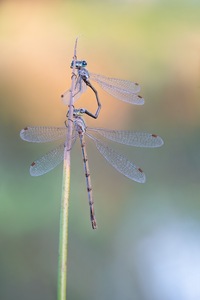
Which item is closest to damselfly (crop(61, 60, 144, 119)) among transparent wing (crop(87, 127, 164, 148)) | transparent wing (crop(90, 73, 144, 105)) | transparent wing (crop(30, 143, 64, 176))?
transparent wing (crop(90, 73, 144, 105))

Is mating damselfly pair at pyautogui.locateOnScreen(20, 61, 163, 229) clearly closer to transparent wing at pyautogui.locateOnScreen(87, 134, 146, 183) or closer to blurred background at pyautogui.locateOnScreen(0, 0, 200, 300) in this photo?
transparent wing at pyautogui.locateOnScreen(87, 134, 146, 183)

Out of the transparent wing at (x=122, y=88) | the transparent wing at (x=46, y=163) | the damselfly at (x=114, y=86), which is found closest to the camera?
the transparent wing at (x=46, y=163)

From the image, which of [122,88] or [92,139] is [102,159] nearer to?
[92,139]

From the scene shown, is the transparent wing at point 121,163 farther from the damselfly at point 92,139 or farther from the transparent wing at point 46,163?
the transparent wing at point 46,163

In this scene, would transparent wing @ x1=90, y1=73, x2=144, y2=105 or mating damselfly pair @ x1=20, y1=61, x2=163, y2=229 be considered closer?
mating damselfly pair @ x1=20, y1=61, x2=163, y2=229

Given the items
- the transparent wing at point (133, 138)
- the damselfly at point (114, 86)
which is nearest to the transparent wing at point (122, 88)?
the damselfly at point (114, 86)

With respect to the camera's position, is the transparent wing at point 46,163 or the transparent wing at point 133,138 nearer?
the transparent wing at point 46,163

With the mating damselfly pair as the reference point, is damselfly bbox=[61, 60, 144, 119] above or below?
above

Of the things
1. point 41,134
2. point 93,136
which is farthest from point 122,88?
point 41,134

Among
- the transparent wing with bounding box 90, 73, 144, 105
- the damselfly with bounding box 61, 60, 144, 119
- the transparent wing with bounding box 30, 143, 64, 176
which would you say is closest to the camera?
the transparent wing with bounding box 30, 143, 64, 176
